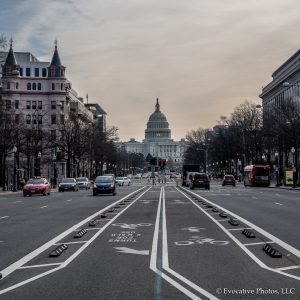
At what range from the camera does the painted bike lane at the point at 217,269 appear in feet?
29.8

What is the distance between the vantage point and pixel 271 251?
13383 mm

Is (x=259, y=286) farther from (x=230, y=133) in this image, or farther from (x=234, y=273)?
(x=230, y=133)

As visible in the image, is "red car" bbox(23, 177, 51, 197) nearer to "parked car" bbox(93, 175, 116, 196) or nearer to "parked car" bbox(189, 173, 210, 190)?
"parked car" bbox(93, 175, 116, 196)

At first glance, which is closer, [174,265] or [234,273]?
[234,273]

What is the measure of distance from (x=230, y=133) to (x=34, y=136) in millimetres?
51382

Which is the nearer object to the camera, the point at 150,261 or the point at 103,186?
the point at 150,261

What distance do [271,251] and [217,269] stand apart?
99.2 inches

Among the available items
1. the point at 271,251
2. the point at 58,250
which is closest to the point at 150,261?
the point at 58,250

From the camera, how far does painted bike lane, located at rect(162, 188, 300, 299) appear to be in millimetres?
9078

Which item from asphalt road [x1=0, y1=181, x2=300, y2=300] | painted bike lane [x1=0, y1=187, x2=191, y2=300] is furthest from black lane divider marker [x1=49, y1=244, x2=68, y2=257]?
painted bike lane [x1=0, y1=187, x2=191, y2=300]

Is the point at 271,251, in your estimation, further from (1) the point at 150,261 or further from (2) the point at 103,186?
(2) the point at 103,186

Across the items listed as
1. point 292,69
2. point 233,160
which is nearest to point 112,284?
point 292,69

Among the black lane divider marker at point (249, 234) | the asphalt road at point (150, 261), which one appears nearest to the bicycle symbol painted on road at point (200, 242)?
the asphalt road at point (150, 261)

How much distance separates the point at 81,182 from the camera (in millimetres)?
77188
